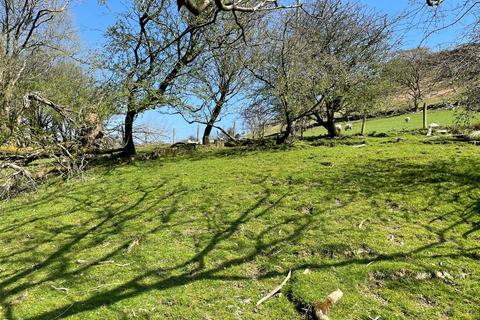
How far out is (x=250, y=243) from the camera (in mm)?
5730

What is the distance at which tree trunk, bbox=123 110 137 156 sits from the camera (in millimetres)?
11719

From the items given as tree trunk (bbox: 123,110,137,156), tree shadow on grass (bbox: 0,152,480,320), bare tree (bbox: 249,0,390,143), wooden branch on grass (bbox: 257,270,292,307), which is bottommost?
wooden branch on grass (bbox: 257,270,292,307)

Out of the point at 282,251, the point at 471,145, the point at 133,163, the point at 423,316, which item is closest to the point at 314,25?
the point at 471,145

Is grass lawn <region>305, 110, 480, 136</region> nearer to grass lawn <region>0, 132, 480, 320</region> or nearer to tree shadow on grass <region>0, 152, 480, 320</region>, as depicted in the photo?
tree shadow on grass <region>0, 152, 480, 320</region>

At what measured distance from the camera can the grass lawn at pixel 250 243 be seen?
13.9 ft

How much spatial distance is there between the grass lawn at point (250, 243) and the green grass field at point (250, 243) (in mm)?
24

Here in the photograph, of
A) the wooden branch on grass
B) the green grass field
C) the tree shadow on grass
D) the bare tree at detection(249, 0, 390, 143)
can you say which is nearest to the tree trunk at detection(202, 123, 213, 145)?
the bare tree at detection(249, 0, 390, 143)

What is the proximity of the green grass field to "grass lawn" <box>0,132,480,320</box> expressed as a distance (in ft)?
0.08

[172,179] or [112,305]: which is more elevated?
[172,179]

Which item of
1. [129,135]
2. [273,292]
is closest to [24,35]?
[129,135]

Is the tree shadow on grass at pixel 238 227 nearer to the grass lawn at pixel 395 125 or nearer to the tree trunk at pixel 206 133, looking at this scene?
the tree trunk at pixel 206 133

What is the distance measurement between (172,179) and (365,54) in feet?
32.3

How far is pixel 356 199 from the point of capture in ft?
23.6

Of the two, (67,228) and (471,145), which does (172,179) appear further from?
(471,145)
